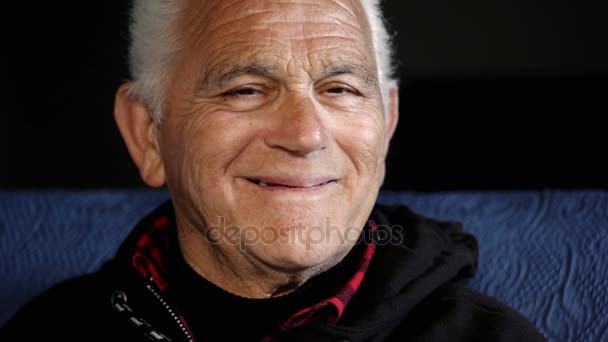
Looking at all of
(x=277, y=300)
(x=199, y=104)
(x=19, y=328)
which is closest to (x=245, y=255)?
(x=277, y=300)

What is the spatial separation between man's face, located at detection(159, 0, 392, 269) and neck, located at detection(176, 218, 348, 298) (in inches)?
1.7

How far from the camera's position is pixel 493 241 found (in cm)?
211

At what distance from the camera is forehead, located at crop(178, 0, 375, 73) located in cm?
167

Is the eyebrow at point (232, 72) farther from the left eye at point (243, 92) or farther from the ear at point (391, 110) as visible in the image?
the ear at point (391, 110)

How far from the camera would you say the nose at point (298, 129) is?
1.59m

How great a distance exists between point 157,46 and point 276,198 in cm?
46

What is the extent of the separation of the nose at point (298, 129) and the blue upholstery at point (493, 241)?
2.18 ft

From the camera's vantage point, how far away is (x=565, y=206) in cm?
214

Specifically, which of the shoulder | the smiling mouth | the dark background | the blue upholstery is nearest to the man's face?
the smiling mouth

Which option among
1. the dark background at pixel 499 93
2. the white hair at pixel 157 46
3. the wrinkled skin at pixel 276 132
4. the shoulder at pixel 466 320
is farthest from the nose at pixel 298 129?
the dark background at pixel 499 93

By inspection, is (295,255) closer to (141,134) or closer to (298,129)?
(298,129)

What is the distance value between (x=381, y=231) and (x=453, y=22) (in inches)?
61.7

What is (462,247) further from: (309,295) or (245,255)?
(245,255)

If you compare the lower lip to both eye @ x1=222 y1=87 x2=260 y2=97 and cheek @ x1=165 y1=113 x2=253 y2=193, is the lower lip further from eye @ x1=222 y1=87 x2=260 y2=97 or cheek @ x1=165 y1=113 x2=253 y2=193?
eye @ x1=222 y1=87 x2=260 y2=97
